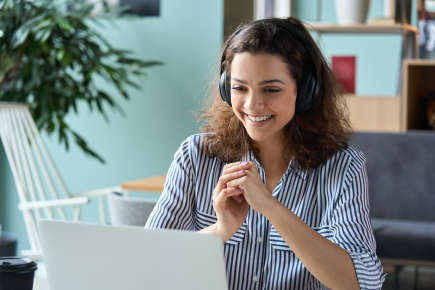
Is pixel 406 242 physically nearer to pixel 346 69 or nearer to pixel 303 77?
pixel 346 69

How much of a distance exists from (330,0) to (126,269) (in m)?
3.81

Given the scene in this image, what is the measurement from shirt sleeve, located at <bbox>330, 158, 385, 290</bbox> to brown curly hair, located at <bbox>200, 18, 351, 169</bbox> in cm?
10

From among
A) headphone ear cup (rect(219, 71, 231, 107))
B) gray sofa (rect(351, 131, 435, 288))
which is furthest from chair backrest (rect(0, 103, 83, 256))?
headphone ear cup (rect(219, 71, 231, 107))

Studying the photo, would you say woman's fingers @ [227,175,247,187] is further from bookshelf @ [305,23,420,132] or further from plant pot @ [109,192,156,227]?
bookshelf @ [305,23,420,132]

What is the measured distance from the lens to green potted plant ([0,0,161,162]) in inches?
129

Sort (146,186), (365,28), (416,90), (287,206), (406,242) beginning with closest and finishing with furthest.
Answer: (287,206) < (146,186) < (406,242) < (365,28) < (416,90)

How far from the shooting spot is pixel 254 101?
4.14 ft

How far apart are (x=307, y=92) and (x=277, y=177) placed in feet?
0.70

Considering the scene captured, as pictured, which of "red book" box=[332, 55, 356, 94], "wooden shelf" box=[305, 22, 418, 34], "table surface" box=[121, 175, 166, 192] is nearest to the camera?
"table surface" box=[121, 175, 166, 192]

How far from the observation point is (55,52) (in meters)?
3.45

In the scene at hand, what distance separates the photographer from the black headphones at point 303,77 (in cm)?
136

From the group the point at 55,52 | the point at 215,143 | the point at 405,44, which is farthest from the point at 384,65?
the point at 215,143

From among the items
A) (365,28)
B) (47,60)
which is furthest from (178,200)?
(47,60)

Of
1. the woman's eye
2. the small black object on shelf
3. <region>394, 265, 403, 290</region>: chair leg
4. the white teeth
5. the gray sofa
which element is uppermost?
the woman's eye
